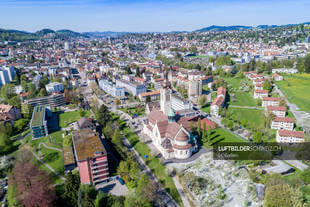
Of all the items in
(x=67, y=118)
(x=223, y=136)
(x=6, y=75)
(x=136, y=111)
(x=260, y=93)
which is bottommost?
(x=223, y=136)

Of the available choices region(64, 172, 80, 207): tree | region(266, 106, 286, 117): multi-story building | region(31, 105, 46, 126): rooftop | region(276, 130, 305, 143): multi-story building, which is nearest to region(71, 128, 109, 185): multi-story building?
region(64, 172, 80, 207): tree

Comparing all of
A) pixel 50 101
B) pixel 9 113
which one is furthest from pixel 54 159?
pixel 50 101

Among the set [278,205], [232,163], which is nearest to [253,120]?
[232,163]

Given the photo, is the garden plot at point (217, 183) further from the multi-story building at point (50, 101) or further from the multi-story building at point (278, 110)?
the multi-story building at point (50, 101)

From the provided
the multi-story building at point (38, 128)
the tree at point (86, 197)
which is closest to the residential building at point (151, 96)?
the multi-story building at point (38, 128)

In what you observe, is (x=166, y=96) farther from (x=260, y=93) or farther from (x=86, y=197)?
(x=260, y=93)

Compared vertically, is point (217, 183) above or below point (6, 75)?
below

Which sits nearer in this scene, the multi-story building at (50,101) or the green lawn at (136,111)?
the green lawn at (136,111)

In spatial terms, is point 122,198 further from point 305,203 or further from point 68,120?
point 68,120
